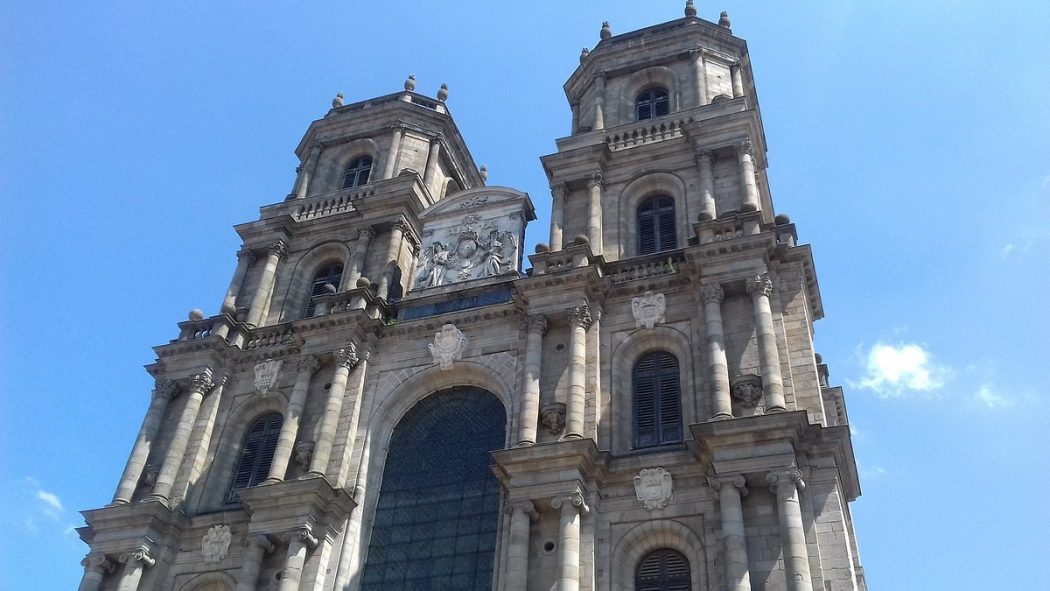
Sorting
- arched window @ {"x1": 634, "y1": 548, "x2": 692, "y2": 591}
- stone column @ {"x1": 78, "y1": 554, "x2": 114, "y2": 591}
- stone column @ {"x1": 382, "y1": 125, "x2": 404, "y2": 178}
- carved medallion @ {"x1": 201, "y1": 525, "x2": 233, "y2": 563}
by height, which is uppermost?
stone column @ {"x1": 382, "y1": 125, "x2": 404, "y2": 178}

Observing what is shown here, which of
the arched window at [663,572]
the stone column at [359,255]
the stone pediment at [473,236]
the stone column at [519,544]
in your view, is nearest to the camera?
the arched window at [663,572]

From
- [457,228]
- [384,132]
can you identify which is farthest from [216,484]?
[384,132]

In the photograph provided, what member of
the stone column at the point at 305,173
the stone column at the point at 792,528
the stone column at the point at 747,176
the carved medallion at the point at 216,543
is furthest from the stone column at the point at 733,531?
the stone column at the point at 305,173

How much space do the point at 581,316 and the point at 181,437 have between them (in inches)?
496

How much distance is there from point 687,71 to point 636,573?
803 inches

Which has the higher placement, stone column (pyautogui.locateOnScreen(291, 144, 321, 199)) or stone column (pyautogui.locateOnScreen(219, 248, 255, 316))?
stone column (pyautogui.locateOnScreen(291, 144, 321, 199))

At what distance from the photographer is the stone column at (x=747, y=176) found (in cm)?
2879

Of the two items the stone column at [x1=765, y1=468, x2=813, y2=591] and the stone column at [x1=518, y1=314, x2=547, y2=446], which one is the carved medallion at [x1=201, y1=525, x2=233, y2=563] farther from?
the stone column at [x1=765, y1=468, x2=813, y2=591]

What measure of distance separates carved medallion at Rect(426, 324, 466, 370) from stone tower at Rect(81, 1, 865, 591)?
0.13m

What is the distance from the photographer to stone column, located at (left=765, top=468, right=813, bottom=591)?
1980 centimetres

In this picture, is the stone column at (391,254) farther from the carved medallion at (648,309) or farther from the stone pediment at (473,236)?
the carved medallion at (648,309)

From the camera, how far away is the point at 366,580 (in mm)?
25188

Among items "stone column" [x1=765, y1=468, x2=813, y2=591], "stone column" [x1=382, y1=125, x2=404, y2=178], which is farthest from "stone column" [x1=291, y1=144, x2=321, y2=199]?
"stone column" [x1=765, y1=468, x2=813, y2=591]

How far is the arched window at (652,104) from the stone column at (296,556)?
63.2 feet
